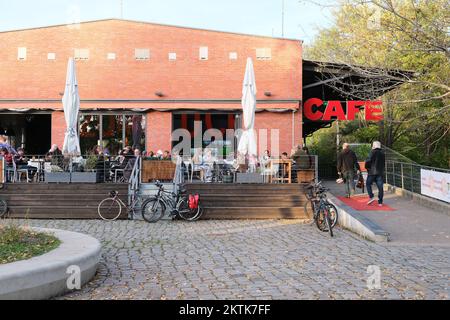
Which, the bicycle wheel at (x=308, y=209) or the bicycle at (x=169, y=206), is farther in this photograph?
the bicycle wheel at (x=308, y=209)

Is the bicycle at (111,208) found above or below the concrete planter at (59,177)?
below

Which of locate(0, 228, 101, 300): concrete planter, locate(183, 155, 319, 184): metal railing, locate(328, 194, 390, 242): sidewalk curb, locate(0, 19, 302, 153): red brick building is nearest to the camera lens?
locate(0, 228, 101, 300): concrete planter

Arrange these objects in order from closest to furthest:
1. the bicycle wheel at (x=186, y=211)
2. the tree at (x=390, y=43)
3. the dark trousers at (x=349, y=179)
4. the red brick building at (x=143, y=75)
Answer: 1. the bicycle wheel at (x=186, y=211)
2. the dark trousers at (x=349, y=179)
3. the tree at (x=390, y=43)
4. the red brick building at (x=143, y=75)

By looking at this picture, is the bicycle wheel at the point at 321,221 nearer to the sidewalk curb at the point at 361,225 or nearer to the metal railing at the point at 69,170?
the sidewalk curb at the point at 361,225

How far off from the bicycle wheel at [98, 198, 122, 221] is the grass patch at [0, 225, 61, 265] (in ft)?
20.1

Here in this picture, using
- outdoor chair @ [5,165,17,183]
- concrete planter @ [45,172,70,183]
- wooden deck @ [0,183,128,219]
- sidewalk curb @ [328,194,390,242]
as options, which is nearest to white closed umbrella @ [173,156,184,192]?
wooden deck @ [0,183,128,219]

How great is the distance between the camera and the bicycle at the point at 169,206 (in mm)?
13531

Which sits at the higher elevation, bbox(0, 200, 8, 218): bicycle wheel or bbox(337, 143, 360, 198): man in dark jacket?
bbox(337, 143, 360, 198): man in dark jacket

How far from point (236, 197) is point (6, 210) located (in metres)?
6.08

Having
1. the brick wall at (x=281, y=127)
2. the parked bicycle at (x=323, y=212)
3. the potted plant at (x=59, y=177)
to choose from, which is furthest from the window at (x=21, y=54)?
the parked bicycle at (x=323, y=212)

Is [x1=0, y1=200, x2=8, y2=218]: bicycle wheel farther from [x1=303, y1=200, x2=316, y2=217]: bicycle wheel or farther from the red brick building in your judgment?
the red brick building

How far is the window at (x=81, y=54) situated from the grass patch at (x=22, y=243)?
16.3 metres

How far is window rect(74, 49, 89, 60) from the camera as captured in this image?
22.8m

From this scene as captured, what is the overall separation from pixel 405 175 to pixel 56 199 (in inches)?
461
